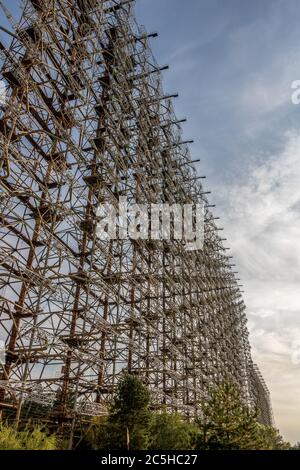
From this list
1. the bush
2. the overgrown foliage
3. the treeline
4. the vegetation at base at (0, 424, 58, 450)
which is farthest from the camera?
the bush

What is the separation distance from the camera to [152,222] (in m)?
31.5

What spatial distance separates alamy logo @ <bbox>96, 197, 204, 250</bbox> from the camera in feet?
77.8

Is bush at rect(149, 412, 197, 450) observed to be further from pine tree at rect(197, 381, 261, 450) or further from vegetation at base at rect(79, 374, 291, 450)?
pine tree at rect(197, 381, 261, 450)

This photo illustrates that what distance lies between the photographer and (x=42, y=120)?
65.4ft

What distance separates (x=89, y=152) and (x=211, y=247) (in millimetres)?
32024

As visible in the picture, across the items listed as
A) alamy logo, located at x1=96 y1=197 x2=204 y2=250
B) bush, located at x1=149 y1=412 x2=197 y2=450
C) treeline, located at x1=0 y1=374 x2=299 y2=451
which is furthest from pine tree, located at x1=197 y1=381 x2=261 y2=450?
alamy logo, located at x1=96 y1=197 x2=204 y2=250

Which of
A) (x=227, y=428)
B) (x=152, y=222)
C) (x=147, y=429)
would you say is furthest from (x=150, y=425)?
(x=152, y=222)

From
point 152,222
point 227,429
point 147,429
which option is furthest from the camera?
point 152,222

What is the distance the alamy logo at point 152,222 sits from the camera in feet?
77.8

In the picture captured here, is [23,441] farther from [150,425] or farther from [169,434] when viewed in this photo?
[169,434]

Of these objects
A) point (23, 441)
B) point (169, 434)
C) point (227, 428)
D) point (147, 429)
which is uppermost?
point (227, 428)

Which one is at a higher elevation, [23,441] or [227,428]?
[227,428]

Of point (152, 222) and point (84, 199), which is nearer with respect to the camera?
point (84, 199)

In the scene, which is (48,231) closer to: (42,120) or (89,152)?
(42,120)
